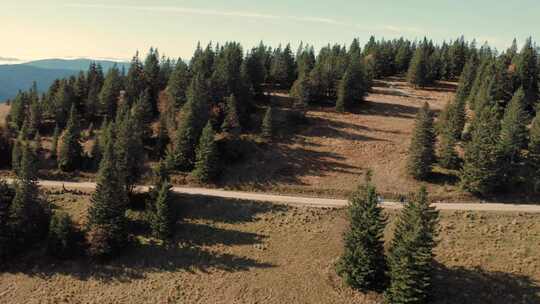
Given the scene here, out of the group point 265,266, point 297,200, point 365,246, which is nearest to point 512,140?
point 297,200

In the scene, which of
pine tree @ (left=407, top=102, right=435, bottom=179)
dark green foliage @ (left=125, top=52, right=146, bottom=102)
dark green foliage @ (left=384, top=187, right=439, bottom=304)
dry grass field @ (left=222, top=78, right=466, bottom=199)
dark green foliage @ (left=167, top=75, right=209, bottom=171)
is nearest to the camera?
dark green foliage @ (left=384, top=187, right=439, bottom=304)

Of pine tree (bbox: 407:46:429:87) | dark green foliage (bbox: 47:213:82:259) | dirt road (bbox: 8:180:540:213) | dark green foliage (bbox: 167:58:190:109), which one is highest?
pine tree (bbox: 407:46:429:87)

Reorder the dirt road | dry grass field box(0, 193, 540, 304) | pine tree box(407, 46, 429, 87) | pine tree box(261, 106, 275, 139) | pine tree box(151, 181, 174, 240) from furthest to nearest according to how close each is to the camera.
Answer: pine tree box(407, 46, 429, 87)
pine tree box(261, 106, 275, 139)
the dirt road
pine tree box(151, 181, 174, 240)
dry grass field box(0, 193, 540, 304)

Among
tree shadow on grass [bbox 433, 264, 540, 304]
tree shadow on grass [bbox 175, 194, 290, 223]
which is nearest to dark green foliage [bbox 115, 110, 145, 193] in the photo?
tree shadow on grass [bbox 175, 194, 290, 223]

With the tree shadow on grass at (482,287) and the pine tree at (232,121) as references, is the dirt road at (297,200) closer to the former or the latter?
the tree shadow on grass at (482,287)

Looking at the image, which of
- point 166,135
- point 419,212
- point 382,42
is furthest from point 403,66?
point 419,212

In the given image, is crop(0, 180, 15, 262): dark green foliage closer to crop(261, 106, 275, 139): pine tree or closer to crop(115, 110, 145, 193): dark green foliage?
crop(115, 110, 145, 193): dark green foliage

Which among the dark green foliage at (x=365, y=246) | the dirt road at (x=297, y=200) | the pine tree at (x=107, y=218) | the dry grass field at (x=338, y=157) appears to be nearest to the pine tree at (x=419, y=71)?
the dry grass field at (x=338, y=157)
